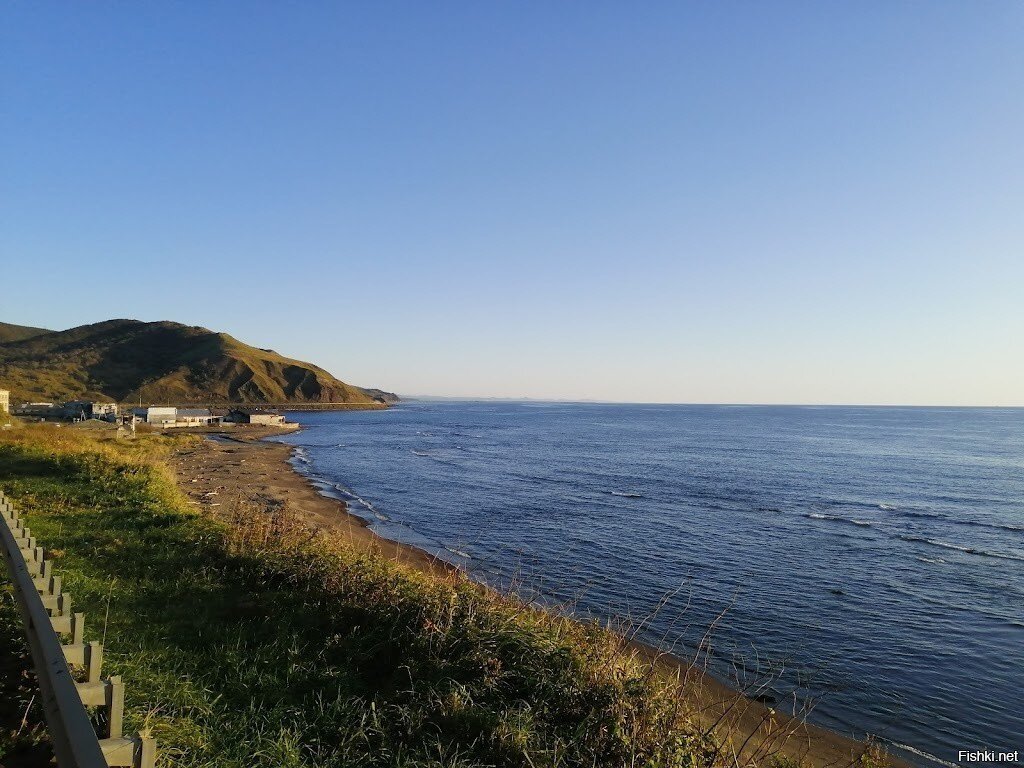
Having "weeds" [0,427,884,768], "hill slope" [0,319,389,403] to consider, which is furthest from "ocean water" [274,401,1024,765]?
"hill slope" [0,319,389,403]

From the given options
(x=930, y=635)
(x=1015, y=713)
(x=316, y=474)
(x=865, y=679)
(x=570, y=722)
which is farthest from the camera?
(x=316, y=474)

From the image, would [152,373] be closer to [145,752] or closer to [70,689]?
[70,689]

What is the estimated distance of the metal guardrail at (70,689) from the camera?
12.7ft

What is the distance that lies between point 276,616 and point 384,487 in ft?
108

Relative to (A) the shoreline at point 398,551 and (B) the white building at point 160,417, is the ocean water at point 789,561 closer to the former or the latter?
(A) the shoreline at point 398,551

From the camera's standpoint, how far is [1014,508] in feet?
119

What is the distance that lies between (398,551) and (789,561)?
15.8 metres

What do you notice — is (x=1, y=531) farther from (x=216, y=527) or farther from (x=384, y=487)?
(x=384, y=487)

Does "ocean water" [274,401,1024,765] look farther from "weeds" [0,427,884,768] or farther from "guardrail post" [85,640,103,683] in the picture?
"guardrail post" [85,640,103,683]

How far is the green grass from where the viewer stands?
592cm

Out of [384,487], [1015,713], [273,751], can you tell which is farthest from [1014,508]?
[273,751]

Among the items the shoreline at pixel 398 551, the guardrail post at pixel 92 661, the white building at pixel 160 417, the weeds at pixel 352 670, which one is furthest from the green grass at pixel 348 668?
the white building at pixel 160 417

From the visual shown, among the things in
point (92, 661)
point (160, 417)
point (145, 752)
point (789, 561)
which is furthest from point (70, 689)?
point (160, 417)

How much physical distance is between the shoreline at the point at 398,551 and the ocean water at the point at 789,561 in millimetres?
851
